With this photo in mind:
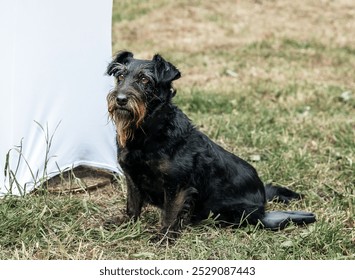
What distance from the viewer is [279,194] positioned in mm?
5852

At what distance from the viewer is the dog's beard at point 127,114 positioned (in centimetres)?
446

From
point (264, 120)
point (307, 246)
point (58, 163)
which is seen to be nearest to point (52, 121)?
point (58, 163)

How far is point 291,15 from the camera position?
13.9m

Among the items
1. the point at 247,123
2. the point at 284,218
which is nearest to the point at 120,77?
the point at 284,218

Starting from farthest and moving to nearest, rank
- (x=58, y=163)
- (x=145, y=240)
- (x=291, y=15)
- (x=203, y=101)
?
(x=291, y=15)
(x=203, y=101)
(x=58, y=163)
(x=145, y=240)

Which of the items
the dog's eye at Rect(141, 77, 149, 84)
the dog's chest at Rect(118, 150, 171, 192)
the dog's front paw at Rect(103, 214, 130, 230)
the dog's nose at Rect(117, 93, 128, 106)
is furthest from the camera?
the dog's front paw at Rect(103, 214, 130, 230)

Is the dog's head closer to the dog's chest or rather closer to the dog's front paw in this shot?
the dog's chest

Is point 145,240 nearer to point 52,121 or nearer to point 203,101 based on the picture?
point 52,121

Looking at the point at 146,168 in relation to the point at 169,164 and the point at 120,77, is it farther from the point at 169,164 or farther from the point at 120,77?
the point at 120,77

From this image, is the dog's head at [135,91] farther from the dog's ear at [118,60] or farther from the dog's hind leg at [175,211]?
the dog's hind leg at [175,211]

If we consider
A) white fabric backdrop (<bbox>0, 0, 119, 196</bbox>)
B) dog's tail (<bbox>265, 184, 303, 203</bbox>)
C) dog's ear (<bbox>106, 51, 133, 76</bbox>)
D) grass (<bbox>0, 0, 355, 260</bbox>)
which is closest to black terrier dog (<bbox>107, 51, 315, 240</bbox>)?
dog's ear (<bbox>106, 51, 133, 76</bbox>)

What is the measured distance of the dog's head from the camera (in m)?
4.47

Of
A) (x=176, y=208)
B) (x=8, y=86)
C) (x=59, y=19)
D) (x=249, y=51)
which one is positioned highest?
(x=59, y=19)

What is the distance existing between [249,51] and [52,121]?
687 cm
